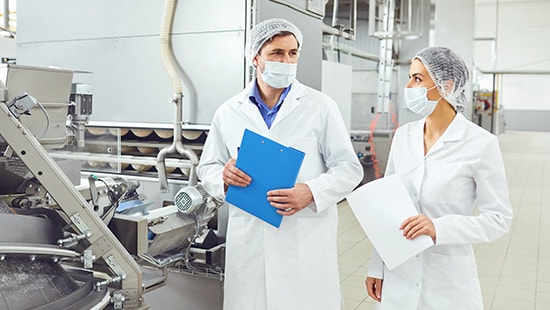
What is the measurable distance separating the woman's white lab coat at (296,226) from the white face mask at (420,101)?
29 centimetres

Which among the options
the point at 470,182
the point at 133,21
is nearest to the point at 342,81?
the point at 133,21

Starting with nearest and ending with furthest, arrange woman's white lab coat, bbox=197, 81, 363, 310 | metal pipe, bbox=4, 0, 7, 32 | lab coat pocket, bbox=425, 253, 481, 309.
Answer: lab coat pocket, bbox=425, 253, 481, 309, woman's white lab coat, bbox=197, 81, 363, 310, metal pipe, bbox=4, 0, 7, 32

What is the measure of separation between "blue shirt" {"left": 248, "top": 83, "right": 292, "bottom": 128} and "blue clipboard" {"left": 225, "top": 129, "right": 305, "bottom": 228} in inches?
9.1

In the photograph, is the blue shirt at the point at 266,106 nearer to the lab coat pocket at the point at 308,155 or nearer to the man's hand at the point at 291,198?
the lab coat pocket at the point at 308,155

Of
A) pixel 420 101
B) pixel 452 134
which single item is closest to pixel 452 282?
pixel 452 134

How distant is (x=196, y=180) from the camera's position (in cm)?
248

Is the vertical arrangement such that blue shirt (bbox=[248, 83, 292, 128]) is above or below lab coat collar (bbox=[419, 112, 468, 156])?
above

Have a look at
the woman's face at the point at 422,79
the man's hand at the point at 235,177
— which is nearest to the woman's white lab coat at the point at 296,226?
the man's hand at the point at 235,177

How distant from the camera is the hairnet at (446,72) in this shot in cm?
150

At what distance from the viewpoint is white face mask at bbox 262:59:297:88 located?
172 centimetres

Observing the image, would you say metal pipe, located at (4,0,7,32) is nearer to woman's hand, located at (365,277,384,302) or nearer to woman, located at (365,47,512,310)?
woman, located at (365,47,512,310)

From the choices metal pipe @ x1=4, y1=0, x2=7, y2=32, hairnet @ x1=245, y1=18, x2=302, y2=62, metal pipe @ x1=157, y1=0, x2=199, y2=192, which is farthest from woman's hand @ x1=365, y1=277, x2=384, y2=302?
metal pipe @ x1=4, y1=0, x2=7, y2=32

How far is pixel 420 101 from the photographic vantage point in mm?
1505

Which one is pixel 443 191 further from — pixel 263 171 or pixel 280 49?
pixel 280 49
